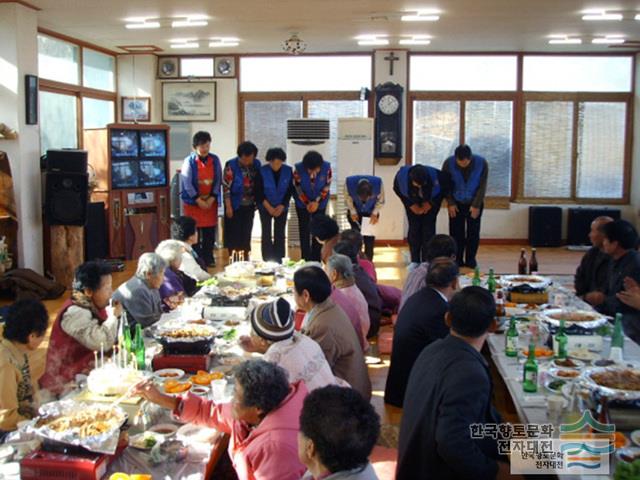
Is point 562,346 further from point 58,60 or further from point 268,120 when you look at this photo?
point 268,120

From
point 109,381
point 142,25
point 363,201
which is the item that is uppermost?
point 142,25

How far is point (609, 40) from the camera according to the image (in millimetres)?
10445

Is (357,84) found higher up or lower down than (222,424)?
higher up

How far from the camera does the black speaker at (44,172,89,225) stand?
27.1 feet

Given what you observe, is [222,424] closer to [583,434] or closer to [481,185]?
[583,434]

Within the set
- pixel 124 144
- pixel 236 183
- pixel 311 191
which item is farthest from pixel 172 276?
pixel 124 144

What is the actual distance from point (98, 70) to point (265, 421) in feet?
31.8

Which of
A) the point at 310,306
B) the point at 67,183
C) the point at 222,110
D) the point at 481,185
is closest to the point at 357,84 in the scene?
the point at 222,110

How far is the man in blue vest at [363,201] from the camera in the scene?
861 centimetres

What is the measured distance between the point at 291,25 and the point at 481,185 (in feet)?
10.2

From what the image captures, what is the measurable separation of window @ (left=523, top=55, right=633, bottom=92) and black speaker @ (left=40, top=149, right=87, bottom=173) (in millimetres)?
7085

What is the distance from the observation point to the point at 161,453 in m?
2.56

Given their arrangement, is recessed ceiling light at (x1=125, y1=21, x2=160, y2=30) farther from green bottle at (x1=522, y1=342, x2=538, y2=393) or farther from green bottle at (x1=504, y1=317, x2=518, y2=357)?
green bottle at (x1=522, y1=342, x2=538, y2=393)

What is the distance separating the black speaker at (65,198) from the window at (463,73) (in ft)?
18.9
